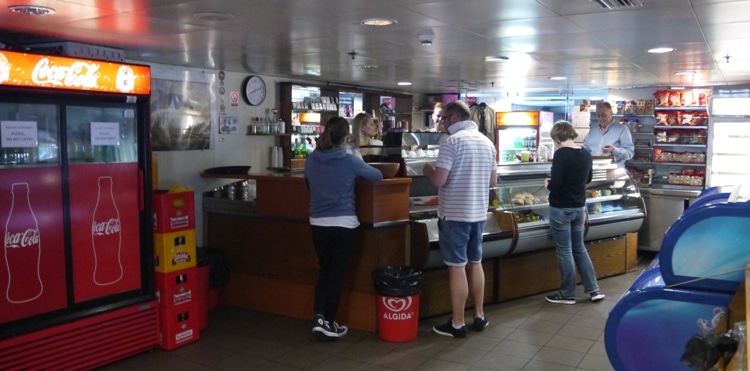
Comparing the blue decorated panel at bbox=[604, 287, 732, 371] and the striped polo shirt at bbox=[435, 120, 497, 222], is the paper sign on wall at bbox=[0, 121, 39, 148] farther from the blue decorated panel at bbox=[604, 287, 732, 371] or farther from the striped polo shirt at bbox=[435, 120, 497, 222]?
the blue decorated panel at bbox=[604, 287, 732, 371]

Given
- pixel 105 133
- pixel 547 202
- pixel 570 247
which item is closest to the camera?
pixel 105 133

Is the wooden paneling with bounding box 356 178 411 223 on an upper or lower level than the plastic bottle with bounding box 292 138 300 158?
lower

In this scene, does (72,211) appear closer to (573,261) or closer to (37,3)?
(37,3)

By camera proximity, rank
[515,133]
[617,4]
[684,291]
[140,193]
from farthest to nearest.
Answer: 1. [515,133]
2. [140,193]
3. [617,4]
4. [684,291]

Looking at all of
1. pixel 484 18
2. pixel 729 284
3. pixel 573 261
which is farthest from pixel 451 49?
pixel 729 284

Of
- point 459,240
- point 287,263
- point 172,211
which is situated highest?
point 172,211

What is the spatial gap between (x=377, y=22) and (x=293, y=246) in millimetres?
2365

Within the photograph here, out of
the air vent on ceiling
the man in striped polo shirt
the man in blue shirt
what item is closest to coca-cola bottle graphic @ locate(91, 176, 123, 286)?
the man in striped polo shirt

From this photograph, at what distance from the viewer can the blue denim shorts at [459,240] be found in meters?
5.14

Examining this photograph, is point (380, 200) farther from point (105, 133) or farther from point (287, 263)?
point (105, 133)

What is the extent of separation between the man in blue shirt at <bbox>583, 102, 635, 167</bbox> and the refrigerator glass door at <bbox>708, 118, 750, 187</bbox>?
190cm

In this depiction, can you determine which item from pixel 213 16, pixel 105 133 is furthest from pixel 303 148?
pixel 213 16

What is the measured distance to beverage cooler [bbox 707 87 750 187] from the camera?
961 cm

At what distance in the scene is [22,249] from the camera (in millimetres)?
4262
